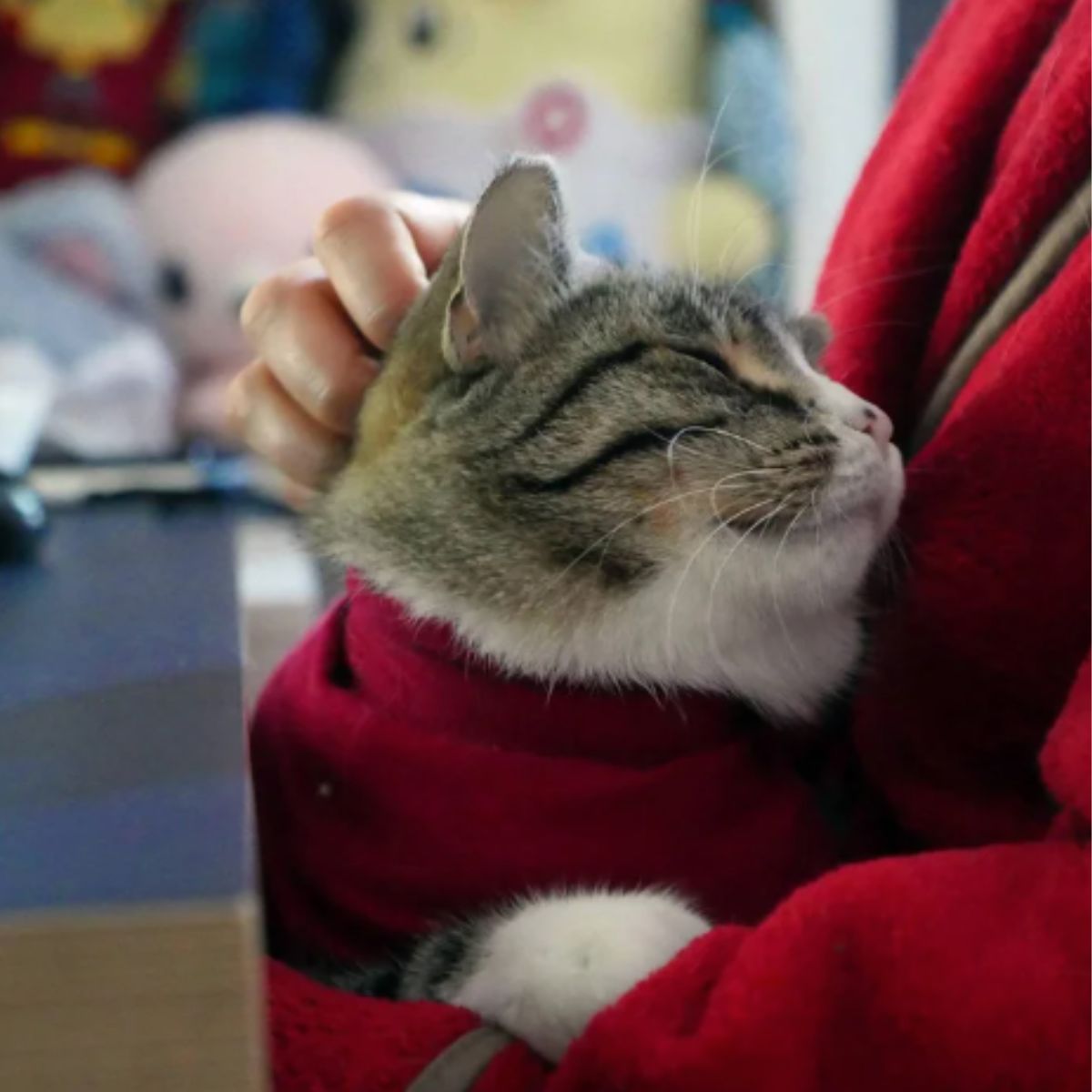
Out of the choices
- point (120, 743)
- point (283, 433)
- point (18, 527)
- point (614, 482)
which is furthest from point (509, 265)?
point (18, 527)

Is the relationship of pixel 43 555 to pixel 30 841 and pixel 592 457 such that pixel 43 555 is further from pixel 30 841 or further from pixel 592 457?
pixel 30 841

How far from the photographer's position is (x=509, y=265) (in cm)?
73

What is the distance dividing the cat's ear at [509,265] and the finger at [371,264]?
117 mm

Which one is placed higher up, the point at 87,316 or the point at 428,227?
the point at 428,227

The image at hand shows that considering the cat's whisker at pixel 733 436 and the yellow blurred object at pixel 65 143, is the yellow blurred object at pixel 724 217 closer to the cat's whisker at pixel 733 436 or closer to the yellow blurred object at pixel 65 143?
the yellow blurred object at pixel 65 143

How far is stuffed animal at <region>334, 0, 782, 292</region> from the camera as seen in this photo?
1.96 meters

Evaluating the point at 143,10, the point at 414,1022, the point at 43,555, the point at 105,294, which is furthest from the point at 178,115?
the point at 414,1022

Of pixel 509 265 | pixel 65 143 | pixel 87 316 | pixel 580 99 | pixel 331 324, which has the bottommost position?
pixel 87 316

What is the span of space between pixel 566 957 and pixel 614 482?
0.24 meters

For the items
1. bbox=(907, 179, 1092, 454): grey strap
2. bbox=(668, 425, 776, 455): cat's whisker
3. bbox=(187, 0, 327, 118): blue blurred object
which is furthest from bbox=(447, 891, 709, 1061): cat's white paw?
bbox=(187, 0, 327, 118): blue blurred object

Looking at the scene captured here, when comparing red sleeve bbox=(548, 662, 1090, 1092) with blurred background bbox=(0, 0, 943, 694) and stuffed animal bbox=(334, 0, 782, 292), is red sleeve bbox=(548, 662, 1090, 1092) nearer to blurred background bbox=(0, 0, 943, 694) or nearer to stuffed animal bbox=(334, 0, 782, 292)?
blurred background bbox=(0, 0, 943, 694)

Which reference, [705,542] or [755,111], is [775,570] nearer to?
[705,542]

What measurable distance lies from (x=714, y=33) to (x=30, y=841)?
1831mm

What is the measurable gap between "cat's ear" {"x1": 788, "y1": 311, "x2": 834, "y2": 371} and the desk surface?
38 cm
